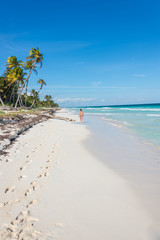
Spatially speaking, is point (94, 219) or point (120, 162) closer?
point (94, 219)

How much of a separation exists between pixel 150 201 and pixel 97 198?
120 cm

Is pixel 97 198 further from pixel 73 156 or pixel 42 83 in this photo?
pixel 42 83

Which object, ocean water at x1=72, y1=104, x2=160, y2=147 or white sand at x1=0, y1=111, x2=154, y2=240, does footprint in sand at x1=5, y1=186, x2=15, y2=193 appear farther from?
ocean water at x1=72, y1=104, x2=160, y2=147

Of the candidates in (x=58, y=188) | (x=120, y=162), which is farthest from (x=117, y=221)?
(x=120, y=162)

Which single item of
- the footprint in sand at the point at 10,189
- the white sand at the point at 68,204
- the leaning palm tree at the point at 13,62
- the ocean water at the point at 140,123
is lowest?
the ocean water at the point at 140,123

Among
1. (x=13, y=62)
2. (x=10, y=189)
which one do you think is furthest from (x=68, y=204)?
(x=13, y=62)

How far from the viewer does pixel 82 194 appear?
155 inches

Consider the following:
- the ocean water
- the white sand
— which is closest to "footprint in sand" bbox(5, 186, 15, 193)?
the white sand

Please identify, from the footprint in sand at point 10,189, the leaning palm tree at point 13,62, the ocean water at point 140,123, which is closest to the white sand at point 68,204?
the footprint in sand at point 10,189

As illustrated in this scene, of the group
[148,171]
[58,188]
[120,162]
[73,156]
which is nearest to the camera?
[58,188]

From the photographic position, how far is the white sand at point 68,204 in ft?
9.01

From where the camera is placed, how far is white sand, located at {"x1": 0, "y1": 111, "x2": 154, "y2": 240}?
9.01 ft

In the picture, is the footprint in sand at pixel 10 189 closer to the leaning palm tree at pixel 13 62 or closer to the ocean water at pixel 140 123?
the ocean water at pixel 140 123

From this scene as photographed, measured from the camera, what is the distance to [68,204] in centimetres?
354
